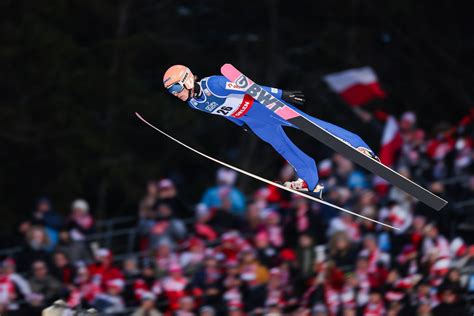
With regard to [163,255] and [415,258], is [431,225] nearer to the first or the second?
[415,258]

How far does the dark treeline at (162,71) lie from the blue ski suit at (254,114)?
23.5 ft

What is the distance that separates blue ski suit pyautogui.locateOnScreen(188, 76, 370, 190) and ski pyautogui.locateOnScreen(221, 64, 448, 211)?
0.28 ft

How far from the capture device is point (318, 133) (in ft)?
35.6

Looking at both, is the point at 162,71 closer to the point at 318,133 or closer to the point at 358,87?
the point at 358,87

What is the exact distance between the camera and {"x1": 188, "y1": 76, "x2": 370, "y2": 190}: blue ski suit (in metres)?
10.6

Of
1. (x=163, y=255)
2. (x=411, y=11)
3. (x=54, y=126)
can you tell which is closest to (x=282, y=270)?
(x=163, y=255)

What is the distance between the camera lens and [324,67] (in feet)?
66.7

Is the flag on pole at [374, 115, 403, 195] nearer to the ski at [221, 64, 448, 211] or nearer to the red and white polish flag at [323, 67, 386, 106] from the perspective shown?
the red and white polish flag at [323, 67, 386, 106]

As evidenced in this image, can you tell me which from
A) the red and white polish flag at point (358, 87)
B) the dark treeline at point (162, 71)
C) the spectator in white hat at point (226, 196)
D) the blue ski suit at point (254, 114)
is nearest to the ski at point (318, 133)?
the blue ski suit at point (254, 114)

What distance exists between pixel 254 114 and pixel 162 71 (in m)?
9.24

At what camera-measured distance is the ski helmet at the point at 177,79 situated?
10430 mm

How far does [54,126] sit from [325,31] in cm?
462

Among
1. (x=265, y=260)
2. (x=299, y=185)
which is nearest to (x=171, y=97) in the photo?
(x=265, y=260)

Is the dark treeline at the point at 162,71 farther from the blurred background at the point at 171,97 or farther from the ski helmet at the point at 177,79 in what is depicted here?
the ski helmet at the point at 177,79
